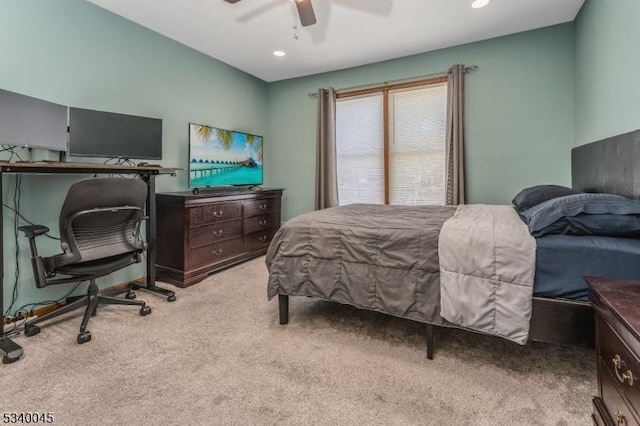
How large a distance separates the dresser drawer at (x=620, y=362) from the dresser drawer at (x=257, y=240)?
331 centimetres

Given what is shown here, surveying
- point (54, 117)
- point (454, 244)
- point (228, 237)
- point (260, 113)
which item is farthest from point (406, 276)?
point (260, 113)

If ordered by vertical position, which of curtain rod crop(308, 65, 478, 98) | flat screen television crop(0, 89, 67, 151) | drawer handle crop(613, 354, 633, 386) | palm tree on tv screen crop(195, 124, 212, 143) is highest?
curtain rod crop(308, 65, 478, 98)

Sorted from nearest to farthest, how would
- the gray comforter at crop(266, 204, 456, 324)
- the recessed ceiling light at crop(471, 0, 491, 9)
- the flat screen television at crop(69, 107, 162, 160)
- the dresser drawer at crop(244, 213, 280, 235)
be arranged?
the gray comforter at crop(266, 204, 456, 324), the flat screen television at crop(69, 107, 162, 160), the recessed ceiling light at crop(471, 0, 491, 9), the dresser drawer at crop(244, 213, 280, 235)

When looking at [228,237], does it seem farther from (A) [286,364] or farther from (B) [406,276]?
(B) [406,276]

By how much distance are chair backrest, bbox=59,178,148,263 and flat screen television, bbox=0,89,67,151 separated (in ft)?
1.93

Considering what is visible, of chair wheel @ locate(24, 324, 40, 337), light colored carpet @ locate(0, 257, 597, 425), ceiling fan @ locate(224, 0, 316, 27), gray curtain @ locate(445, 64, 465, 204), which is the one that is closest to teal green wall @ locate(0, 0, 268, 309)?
chair wheel @ locate(24, 324, 40, 337)

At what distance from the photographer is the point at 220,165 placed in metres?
3.77

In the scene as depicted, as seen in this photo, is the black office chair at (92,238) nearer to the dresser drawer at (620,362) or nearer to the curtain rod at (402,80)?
the dresser drawer at (620,362)

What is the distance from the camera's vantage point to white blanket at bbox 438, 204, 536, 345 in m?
1.48

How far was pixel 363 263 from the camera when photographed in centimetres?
190

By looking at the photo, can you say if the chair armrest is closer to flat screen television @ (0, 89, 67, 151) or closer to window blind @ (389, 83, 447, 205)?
flat screen television @ (0, 89, 67, 151)

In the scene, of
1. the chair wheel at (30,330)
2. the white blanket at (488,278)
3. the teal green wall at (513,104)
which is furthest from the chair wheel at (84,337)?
the teal green wall at (513,104)

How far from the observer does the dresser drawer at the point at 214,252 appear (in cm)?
311

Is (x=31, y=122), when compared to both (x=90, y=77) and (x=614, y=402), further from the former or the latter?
(x=614, y=402)
